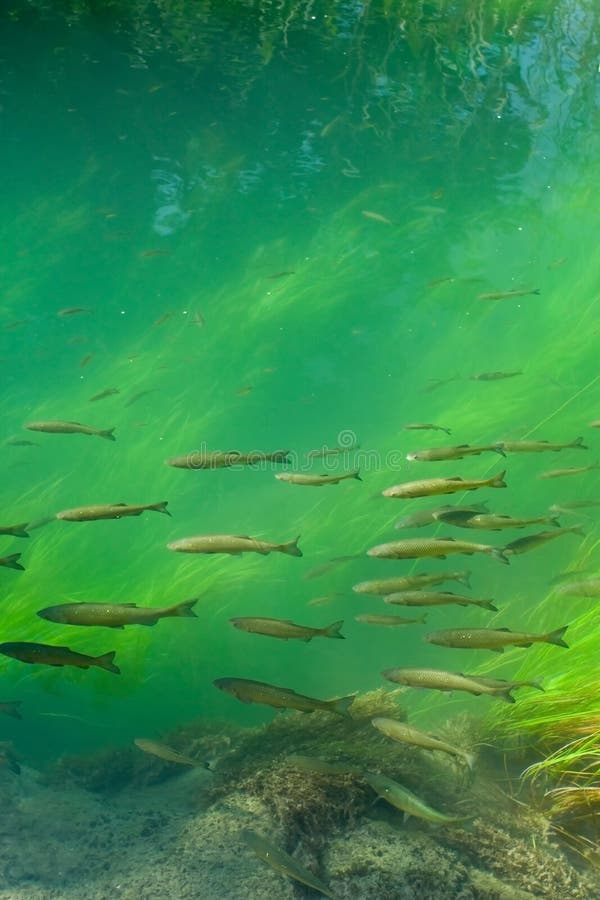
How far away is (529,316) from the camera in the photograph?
13.1 m

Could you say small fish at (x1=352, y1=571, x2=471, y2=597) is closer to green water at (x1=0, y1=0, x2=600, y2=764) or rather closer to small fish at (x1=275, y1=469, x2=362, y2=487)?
small fish at (x1=275, y1=469, x2=362, y2=487)

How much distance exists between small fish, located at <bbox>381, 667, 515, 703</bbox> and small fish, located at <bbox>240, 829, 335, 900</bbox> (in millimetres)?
1094

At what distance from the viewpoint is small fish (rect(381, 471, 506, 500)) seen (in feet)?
11.6

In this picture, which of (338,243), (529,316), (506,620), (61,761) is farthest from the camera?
(338,243)

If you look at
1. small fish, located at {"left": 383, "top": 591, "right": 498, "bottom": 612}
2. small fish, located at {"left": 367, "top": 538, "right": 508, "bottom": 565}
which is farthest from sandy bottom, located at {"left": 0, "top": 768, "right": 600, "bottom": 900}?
small fish, located at {"left": 367, "top": 538, "right": 508, "bottom": 565}

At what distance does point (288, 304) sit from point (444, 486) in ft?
33.8

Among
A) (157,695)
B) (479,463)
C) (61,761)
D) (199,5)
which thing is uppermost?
(199,5)

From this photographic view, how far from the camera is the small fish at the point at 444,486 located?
11.6 feet

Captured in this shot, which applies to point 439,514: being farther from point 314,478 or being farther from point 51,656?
point 51,656

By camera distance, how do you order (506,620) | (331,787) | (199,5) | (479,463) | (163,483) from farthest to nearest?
(199,5) → (163,483) → (479,463) → (506,620) → (331,787)

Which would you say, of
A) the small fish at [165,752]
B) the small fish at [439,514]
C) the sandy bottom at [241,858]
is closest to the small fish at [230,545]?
the small fish at [439,514]

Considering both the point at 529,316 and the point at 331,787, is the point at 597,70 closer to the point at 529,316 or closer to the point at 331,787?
the point at 529,316

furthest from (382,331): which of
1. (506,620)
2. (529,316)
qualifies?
(506,620)

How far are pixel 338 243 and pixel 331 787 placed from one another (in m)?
12.9
